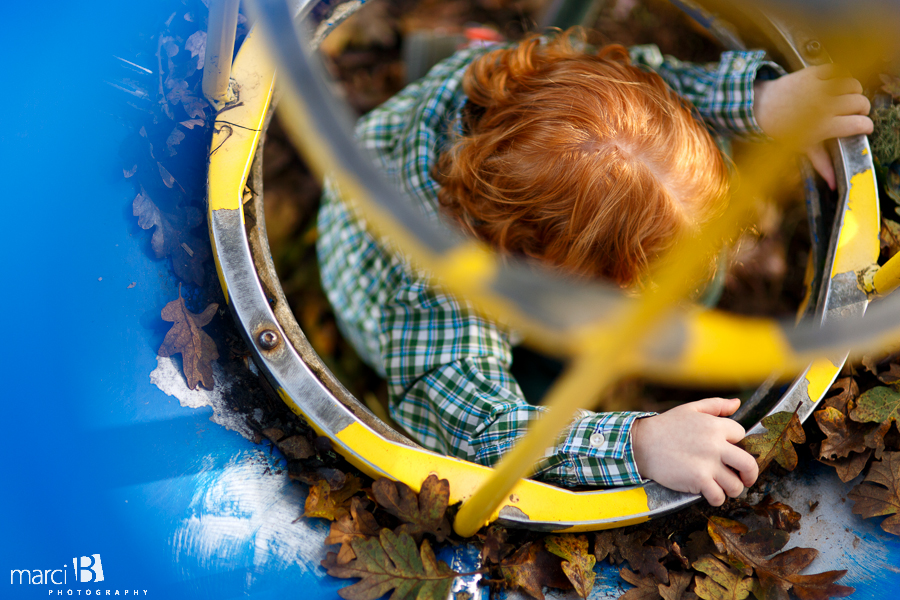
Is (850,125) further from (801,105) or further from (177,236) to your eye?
(177,236)

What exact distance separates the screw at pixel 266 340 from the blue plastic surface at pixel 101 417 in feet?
0.38

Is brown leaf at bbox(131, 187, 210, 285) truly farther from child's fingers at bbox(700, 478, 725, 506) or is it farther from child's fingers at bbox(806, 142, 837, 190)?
child's fingers at bbox(806, 142, 837, 190)

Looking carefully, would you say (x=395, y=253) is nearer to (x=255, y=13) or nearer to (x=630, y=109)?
(x=630, y=109)

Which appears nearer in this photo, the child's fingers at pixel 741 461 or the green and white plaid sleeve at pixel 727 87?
the child's fingers at pixel 741 461

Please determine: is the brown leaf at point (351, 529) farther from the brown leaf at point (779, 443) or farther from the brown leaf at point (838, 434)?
the brown leaf at point (838, 434)

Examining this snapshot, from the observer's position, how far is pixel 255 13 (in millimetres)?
326

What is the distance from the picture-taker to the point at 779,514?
30.2 inches

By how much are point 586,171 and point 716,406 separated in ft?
1.31

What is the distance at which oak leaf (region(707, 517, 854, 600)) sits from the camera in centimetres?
69

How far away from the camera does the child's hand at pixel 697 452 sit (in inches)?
29.4

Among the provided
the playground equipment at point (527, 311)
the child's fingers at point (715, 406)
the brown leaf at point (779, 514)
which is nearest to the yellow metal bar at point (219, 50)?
the playground equipment at point (527, 311)

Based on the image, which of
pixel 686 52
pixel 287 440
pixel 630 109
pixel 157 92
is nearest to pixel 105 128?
pixel 157 92

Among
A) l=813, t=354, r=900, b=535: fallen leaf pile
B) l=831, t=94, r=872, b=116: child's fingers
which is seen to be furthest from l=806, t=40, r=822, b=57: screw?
l=813, t=354, r=900, b=535: fallen leaf pile

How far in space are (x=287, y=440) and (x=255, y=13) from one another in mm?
557
